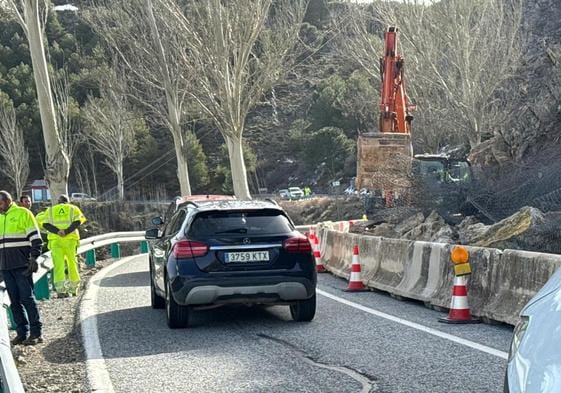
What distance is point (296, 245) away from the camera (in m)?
9.41

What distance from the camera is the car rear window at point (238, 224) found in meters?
9.30

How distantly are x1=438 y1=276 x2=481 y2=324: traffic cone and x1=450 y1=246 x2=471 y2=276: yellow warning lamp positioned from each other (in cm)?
9

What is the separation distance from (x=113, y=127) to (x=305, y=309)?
185 feet

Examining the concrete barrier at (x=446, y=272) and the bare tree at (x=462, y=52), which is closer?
the concrete barrier at (x=446, y=272)

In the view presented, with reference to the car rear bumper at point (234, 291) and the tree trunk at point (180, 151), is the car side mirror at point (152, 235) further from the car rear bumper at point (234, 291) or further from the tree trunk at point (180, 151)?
the tree trunk at point (180, 151)

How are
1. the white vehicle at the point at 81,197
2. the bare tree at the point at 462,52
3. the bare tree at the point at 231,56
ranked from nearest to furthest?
the bare tree at the point at 231,56, the bare tree at the point at 462,52, the white vehicle at the point at 81,197

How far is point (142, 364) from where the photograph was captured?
7457 mm

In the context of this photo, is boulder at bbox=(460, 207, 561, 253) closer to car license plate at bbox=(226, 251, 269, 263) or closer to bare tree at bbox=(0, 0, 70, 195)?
car license plate at bbox=(226, 251, 269, 263)

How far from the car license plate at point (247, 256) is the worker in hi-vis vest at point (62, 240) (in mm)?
5255

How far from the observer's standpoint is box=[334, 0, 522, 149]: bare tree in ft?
121

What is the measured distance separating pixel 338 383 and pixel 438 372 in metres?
0.89

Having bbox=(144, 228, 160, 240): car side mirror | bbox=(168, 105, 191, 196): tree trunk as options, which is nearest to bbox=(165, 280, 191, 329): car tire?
bbox=(144, 228, 160, 240): car side mirror

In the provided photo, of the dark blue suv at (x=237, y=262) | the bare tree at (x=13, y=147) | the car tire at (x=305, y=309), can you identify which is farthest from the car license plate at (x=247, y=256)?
the bare tree at (x=13, y=147)

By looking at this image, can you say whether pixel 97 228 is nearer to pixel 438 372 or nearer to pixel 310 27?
pixel 310 27
